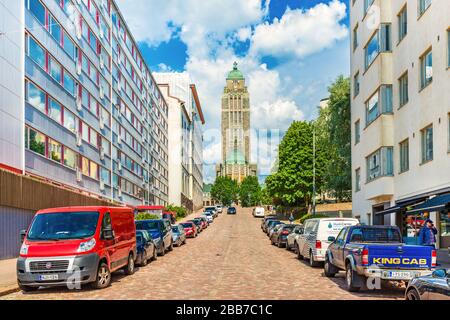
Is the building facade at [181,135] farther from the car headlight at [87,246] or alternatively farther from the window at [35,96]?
the car headlight at [87,246]

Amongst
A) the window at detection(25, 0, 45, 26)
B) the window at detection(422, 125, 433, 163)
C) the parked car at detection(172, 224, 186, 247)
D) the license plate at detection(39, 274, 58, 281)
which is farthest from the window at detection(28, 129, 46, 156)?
the window at detection(422, 125, 433, 163)

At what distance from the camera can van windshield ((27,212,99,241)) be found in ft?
48.6

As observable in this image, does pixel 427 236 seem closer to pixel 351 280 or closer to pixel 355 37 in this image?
pixel 351 280

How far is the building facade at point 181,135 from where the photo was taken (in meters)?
101

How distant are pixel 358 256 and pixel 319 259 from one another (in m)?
6.98

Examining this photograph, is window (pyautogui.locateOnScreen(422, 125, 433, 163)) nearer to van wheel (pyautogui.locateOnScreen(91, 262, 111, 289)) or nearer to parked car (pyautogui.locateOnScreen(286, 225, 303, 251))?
parked car (pyautogui.locateOnScreen(286, 225, 303, 251))

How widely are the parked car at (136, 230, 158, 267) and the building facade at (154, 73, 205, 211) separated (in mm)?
76780

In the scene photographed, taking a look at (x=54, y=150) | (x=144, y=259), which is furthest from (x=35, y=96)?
(x=144, y=259)

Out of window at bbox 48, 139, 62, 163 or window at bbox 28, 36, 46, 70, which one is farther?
window at bbox 48, 139, 62, 163

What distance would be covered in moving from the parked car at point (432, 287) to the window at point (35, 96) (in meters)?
26.9

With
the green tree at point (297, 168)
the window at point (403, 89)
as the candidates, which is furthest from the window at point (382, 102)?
the green tree at point (297, 168)

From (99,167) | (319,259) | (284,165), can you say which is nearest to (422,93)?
(319,259)
